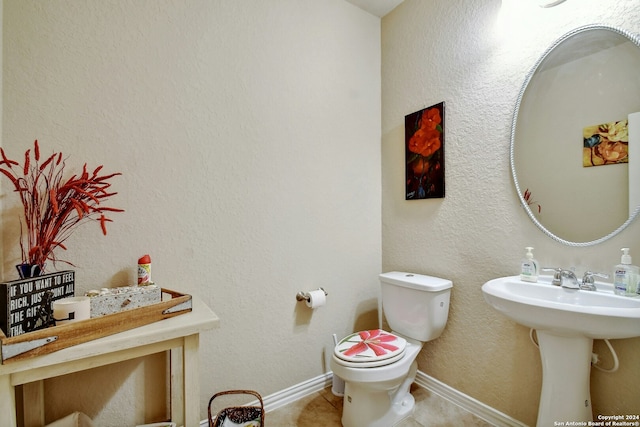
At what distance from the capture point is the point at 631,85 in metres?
1.13

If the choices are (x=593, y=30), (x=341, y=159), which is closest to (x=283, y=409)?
(x=341, y=159)

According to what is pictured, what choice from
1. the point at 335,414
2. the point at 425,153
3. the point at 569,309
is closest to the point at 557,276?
the point at 569,309

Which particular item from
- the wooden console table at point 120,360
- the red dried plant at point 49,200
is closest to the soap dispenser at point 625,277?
the wooden console table at point 120,360

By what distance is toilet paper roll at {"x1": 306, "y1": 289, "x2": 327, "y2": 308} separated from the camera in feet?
5.47

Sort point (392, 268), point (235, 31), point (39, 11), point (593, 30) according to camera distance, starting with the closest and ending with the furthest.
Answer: point (39, 11) < point (593, 30) < point (235, 31) < point (392, 268)

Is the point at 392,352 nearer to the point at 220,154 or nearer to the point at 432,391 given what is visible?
the point at 432,391

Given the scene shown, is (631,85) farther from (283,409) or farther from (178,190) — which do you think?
(283,409)

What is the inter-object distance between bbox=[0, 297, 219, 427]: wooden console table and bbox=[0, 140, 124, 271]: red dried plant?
31 cm

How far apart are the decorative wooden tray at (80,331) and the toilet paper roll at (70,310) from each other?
3cm

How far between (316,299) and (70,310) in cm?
111

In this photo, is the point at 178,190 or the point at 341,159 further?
the point at 341,159

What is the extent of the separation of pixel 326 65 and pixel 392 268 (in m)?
1.42

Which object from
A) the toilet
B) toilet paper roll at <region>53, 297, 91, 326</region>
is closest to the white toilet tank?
the toilet

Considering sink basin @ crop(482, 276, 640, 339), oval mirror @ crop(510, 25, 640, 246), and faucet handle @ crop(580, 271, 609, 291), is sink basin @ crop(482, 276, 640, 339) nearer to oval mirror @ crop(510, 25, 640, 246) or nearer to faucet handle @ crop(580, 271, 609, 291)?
faucet handle @ crop(580, 271, 609, 291)
